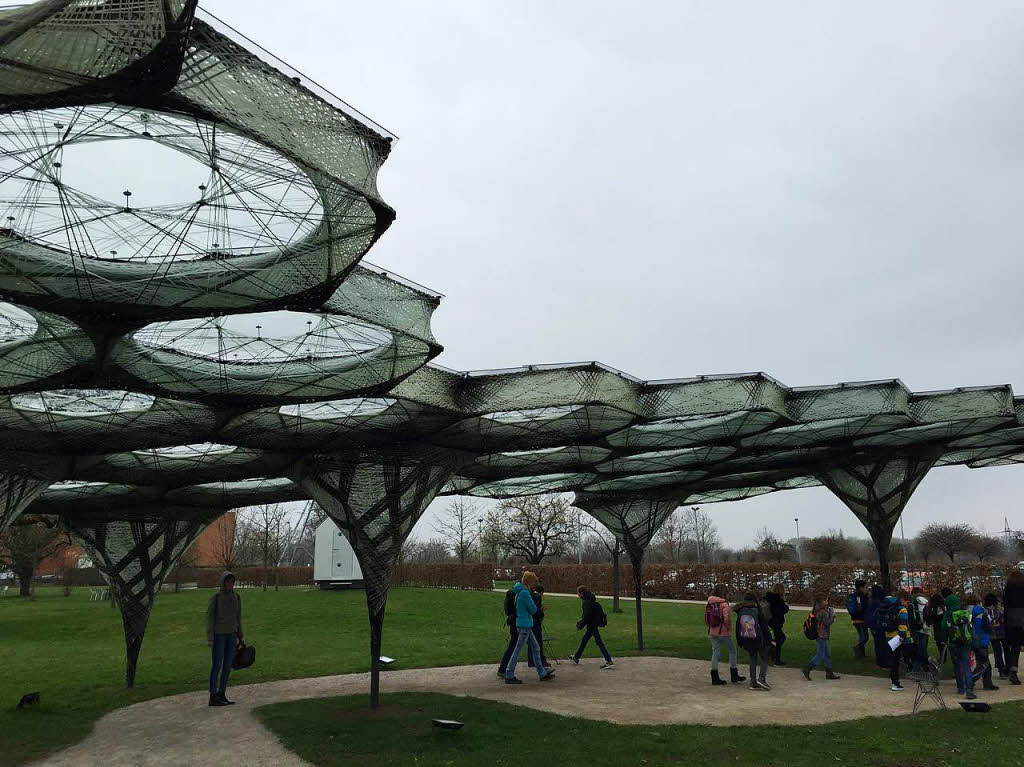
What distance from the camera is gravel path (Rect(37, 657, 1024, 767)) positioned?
39.0 feet

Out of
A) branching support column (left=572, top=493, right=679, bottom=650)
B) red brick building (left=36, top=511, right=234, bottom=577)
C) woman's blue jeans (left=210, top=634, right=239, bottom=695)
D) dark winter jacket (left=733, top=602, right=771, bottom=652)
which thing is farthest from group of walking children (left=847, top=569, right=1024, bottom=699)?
red brick building (left=36, top=511, right=234, bottom=577)

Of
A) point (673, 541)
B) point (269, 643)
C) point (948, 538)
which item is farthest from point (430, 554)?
point (269, 643)

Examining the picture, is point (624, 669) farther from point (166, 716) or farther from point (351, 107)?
point (351, 107)

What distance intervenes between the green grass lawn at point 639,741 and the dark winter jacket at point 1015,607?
2643 millimetres

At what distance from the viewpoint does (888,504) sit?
23.8 meters

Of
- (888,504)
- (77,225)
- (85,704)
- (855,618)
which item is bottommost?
(85,704)

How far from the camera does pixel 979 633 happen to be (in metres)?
14.4

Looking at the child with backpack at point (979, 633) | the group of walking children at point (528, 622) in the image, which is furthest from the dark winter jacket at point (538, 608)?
the child with backpack at point (979, 633)

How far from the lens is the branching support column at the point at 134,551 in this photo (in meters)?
20.7

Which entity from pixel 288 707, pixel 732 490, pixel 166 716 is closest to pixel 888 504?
pixel 732 490

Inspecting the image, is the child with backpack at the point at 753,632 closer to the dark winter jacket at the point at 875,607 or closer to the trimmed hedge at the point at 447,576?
the dark winter jacket at the point at 875,607

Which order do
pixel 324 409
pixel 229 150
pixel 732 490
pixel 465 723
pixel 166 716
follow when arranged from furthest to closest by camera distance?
pixel 732 490
pixel 324 409
pixel 166 716
pixel 465 723
pixel 229 150

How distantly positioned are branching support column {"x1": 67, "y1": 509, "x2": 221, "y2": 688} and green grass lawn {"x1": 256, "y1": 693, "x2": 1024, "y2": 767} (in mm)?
9125

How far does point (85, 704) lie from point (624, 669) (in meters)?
12.1
